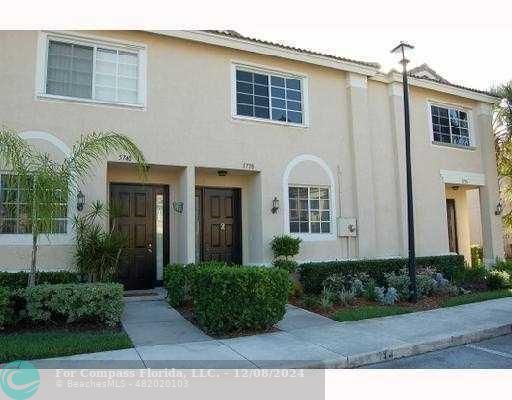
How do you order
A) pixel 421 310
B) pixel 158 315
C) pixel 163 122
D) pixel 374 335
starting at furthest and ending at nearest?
pixel 163 122
pixel 421 310
pixel 158 315
pixel 374 335

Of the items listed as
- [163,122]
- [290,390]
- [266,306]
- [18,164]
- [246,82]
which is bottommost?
[290,390]

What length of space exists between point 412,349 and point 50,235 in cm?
684

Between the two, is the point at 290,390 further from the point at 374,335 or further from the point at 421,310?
the point at 421,310

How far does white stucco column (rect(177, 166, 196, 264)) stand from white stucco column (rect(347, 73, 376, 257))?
181 inches

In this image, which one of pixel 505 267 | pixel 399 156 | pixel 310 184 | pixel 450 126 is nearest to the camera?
pixel 310 184

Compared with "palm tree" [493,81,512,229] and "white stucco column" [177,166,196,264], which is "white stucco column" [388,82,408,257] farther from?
"white stucco column" [177,166,196,264]

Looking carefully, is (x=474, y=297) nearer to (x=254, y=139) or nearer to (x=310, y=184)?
(x=310, y=184)

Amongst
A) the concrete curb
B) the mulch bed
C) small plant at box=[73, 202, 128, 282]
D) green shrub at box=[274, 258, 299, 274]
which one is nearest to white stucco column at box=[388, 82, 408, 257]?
the mulch bed

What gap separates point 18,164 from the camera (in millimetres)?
7148

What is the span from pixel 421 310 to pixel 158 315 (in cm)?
530

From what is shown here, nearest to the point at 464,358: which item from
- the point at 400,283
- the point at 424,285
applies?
the point at 400,283

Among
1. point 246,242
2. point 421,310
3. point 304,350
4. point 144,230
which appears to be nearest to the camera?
point 304,350

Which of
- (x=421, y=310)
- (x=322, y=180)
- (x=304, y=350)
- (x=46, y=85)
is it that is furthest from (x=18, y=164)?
(x=421, y=310)

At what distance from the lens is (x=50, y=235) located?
8625mm
